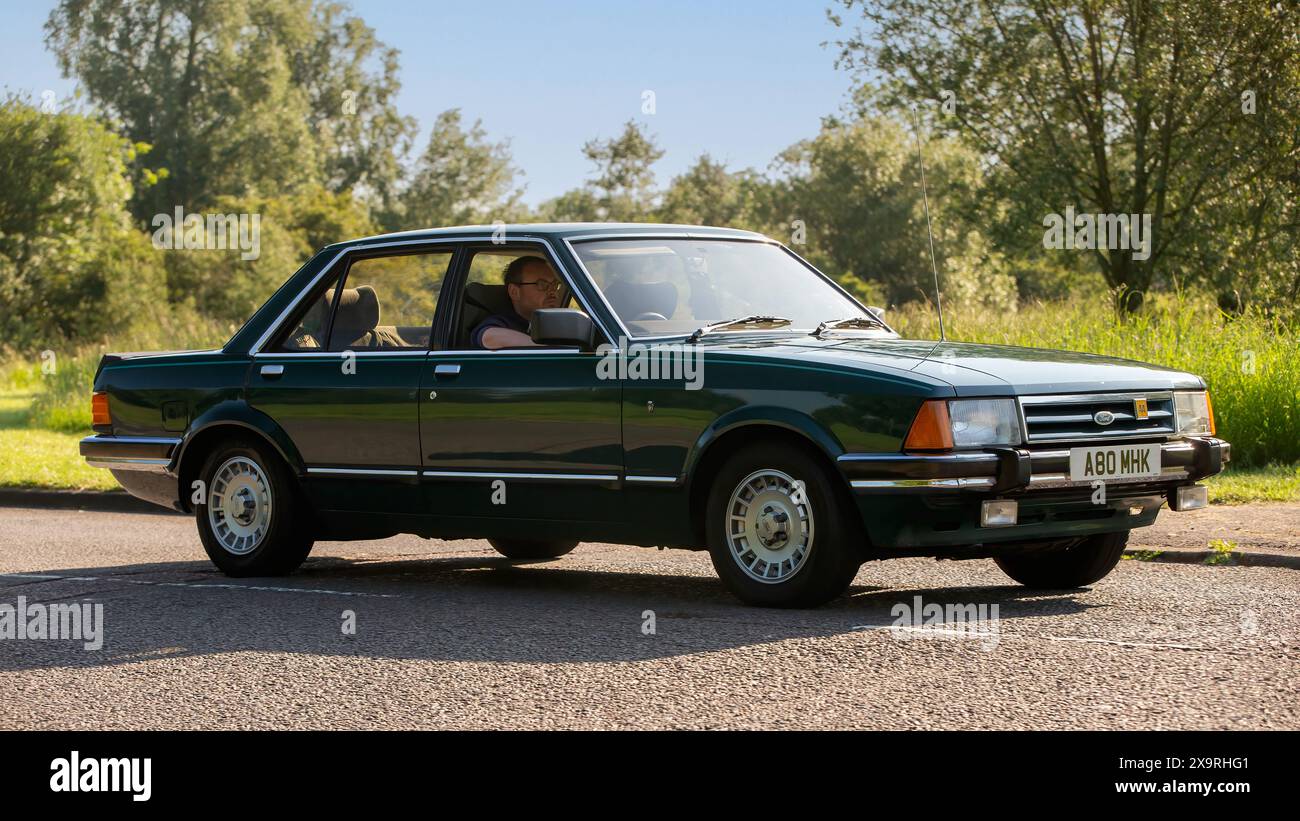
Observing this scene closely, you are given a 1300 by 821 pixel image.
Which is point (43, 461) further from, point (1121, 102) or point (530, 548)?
point (1121, 102)

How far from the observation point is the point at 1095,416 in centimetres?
743

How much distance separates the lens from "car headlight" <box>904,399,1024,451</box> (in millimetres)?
7031

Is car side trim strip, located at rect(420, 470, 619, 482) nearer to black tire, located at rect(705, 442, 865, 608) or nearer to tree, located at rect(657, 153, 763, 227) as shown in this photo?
black tire, located at rect(705, 442, 865, 608)

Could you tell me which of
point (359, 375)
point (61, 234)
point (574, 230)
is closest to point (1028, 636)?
point (574, 230)

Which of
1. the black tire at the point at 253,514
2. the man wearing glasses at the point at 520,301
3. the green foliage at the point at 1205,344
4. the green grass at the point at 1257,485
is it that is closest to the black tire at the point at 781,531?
the man wearing glasses at the point at 520,301

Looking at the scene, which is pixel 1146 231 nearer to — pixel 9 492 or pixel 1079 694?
pixel 9 492

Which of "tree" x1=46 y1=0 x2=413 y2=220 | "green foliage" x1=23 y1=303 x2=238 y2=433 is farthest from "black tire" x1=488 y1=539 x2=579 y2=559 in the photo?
"tree" x1=46 y1=0 x2=413 y2=220

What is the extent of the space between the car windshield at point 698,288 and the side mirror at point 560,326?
29cm

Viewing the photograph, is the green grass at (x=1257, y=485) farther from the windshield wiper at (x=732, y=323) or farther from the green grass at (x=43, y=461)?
the green grass at (x=43, y=461)

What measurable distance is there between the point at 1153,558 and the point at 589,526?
3.75 m

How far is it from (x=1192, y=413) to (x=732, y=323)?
2.24 metres
